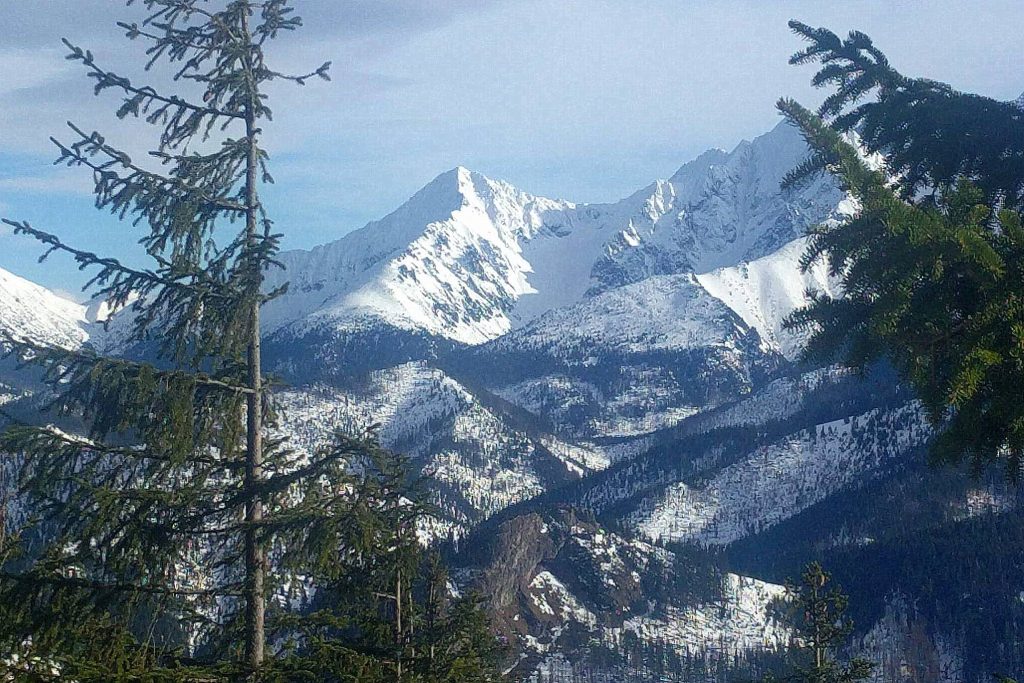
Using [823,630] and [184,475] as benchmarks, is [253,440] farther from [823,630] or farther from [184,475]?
[823,630]

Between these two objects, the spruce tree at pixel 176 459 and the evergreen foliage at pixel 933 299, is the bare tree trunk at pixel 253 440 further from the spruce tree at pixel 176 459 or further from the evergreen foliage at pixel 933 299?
the evergreen foliage at pixel 933 299

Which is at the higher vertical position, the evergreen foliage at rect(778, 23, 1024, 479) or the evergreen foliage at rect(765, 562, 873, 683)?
the evergreen foliage at rect(778, 23, 1024, 479)

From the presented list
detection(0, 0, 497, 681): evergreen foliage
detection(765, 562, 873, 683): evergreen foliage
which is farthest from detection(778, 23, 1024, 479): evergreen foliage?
detection(765, 562, 873, 683): evergreen foliage

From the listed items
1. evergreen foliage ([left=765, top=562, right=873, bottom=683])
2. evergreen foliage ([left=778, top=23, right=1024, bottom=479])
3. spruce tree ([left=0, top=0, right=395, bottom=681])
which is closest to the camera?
evergreen foliage ([left=778, top=23, right=1024, bottom=479])

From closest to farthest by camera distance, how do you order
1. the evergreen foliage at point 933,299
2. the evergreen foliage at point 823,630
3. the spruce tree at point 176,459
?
the evergreen foliage at point 933,299, the spruce tree at point 176,459, the evergreen foliage at point 823,630

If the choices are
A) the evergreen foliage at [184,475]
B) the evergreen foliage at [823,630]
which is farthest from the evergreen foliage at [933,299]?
the evergreen foliage at [823,630]

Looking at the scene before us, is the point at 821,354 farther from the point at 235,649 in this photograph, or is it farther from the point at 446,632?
the point at 446,632

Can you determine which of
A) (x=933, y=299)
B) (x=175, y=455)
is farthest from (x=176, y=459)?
(x=933, y=299)

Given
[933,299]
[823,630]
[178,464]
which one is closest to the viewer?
[933,299]

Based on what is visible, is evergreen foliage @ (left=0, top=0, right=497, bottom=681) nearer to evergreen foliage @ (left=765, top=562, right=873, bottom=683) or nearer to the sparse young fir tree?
the sparse young fir tree
